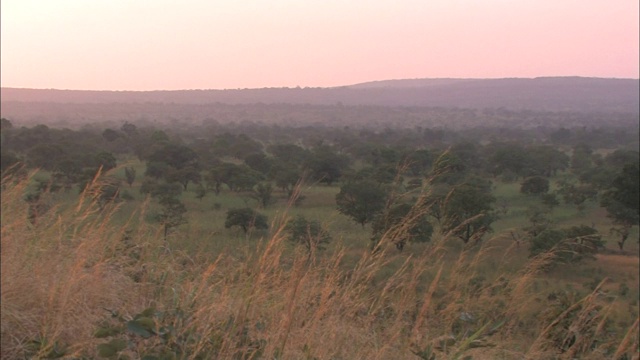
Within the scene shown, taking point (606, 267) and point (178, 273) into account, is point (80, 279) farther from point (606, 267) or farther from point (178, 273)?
point (606, 267)

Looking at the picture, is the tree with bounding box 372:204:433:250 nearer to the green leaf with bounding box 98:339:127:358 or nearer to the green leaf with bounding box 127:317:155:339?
the green leaf with bounding box 127:317:155:339

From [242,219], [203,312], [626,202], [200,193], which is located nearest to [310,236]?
[203,312]

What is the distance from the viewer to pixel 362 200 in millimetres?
16156

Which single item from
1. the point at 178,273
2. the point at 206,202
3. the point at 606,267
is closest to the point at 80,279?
the point at 178,273

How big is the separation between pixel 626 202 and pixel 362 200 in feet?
38.6

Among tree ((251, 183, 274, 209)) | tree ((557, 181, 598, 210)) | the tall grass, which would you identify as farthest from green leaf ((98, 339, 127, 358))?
tree ((557, 181, 598, 210))

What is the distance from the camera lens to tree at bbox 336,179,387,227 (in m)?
13.8

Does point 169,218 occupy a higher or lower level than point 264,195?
higher

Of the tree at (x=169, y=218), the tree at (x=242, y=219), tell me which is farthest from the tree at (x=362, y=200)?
the tree at (x=169, y=218)

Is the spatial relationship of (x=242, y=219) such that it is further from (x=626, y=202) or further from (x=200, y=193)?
(x=626, y=202)

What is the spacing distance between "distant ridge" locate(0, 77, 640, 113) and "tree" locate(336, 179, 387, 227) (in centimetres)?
11729

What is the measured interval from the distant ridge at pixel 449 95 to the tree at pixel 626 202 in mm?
115270

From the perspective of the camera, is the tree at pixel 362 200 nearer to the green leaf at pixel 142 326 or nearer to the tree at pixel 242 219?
the tree at pixel 242 219

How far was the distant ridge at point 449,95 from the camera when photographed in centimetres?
13812
